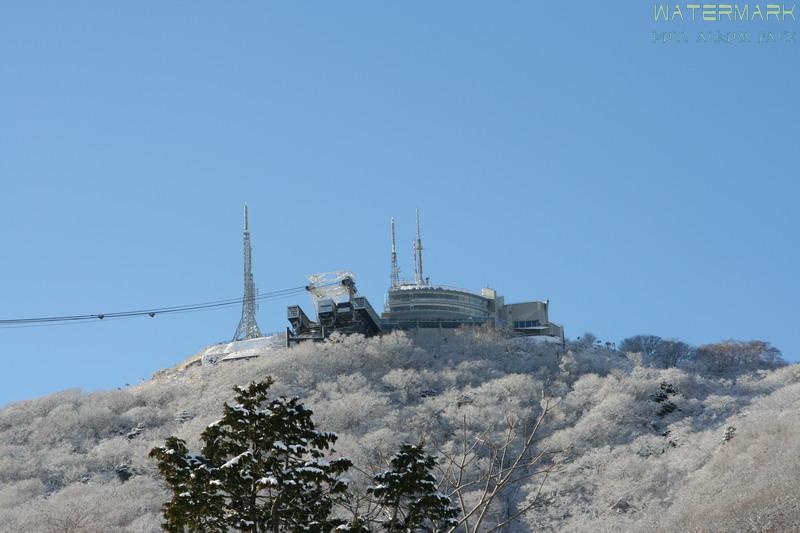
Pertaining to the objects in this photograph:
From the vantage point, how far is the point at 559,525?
223 feet

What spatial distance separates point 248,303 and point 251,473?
84.3m

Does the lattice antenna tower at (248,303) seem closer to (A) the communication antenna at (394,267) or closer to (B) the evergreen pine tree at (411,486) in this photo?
(A) the communication antenna at (394,267)

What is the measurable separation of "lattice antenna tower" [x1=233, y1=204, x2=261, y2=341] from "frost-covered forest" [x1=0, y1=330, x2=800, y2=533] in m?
6.50

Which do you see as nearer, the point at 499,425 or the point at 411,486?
the point at 411,486

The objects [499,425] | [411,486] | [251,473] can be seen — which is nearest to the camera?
[251,473]

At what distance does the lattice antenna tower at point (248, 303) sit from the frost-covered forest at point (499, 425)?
6497mm

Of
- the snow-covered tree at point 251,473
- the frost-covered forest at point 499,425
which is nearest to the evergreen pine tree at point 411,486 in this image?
the snow-covered tree at point 251,473

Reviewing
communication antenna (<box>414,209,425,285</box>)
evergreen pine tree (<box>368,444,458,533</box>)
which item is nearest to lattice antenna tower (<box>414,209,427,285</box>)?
communication antenna (<box>414,209,425,285</box>)

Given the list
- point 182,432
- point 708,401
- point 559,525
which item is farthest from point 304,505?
point 708,401

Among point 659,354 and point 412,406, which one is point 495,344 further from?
point 659,354

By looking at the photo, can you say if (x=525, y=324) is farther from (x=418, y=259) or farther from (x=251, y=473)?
(x=251, y=473)

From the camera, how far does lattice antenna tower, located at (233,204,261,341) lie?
107m

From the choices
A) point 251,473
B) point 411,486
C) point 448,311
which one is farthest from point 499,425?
point 251,473

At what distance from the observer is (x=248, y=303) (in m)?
111
